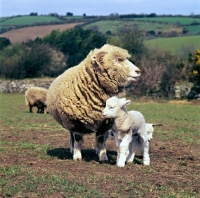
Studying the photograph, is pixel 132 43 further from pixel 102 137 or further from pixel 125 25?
pixel 102 137

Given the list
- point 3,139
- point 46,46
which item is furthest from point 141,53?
point 3,139

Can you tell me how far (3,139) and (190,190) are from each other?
6.84 metres

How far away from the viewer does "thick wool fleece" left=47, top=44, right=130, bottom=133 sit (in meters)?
9.63

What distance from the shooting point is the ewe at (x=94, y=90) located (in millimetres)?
9617

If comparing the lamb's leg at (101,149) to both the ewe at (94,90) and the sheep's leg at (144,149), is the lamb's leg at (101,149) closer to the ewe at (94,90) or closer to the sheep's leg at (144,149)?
the ewe at (94,90)

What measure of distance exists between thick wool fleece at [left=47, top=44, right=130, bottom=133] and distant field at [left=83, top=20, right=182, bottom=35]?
72.9 metres

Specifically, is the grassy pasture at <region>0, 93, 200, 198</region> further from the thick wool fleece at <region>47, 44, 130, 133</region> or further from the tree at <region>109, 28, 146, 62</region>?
the tree at <region>109, 28, 146, 62</region>

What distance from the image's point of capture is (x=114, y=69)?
9.58m

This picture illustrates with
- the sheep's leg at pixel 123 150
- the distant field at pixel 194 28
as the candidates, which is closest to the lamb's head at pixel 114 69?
the sheep's leg at pixel 123 150

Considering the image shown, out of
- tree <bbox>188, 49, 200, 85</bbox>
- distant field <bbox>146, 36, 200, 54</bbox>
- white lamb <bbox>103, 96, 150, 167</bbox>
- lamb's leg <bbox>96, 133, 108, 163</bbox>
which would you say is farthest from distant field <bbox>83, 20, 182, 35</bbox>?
white lamb <bbox>103, 96, 150, 167</bbox>

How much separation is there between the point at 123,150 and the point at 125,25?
74046mm

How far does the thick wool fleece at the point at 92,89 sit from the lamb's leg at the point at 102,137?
0.49 feet

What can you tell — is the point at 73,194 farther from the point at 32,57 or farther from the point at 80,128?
the point at 32,57

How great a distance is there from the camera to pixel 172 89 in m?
38.5
